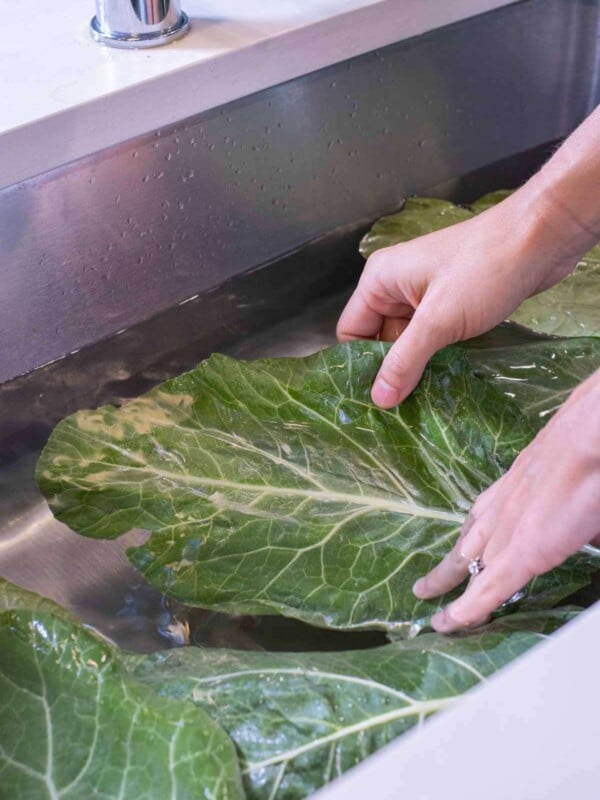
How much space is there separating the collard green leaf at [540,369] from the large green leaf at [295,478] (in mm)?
118

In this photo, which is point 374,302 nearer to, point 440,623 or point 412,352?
point 412,352

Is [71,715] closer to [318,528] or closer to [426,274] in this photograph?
[318,528]

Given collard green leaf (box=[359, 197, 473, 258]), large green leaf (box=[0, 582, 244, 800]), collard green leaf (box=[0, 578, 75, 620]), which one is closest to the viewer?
large green leaf (box=[0, 582, 244, 800])

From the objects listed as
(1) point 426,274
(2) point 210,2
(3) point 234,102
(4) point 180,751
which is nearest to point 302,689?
(4) point 180,751

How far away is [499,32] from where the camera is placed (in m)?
1.76

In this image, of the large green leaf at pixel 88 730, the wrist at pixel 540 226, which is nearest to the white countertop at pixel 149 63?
the wrist at pixel 540 226

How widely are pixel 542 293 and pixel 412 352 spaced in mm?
500

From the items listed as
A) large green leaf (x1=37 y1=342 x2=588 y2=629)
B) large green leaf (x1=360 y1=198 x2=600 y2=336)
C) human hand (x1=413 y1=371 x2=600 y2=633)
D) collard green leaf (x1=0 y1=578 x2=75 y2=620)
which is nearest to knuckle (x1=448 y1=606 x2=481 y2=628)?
human hand (x1=413 y1=371 x2=600 y2=633)

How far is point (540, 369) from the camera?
1.36m

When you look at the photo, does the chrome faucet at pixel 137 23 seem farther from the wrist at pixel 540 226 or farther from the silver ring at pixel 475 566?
the silver ring at pixel 475 566

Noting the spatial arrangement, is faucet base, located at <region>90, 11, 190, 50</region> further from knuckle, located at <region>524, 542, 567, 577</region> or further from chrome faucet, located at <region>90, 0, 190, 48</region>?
knuckle, located at <region>524, 542, 567, 577</region>

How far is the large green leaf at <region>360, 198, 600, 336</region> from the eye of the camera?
154cm

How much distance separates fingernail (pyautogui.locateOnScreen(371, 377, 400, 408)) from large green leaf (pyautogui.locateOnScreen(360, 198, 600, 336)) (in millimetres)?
430

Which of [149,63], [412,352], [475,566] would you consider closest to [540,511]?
[475,566]
